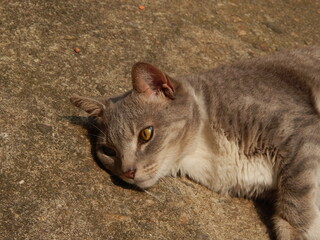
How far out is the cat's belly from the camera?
4023mm

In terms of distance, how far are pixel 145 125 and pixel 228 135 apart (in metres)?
0.69

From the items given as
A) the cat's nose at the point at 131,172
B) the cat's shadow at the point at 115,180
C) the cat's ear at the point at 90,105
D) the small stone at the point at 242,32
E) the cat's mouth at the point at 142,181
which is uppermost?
the small stone at the point at 242,32

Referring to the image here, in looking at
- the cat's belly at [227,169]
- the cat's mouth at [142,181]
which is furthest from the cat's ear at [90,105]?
the cat's belly at [227,169]

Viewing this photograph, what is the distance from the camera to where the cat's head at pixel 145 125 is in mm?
3801

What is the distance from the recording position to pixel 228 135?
159 inches

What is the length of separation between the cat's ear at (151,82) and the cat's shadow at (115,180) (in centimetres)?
55

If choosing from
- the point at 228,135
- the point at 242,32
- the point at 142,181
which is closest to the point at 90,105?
the point at 142,181

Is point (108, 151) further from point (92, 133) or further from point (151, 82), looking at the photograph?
point (151, 82)

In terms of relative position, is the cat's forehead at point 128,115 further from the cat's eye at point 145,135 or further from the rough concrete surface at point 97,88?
the rough concrete surface at point 97,88

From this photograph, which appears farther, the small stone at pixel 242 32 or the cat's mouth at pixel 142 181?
the small stone at pixel 242 32

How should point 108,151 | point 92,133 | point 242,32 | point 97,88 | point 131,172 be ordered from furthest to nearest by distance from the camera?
point 242,32, point 97,88, point 92,133, point 108,151, point 131,172

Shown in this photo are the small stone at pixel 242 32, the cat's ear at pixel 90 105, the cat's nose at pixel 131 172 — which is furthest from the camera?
the small stone at pixel 242 32

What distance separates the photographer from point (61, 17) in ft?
17.8

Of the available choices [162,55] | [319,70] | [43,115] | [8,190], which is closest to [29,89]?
[43,115]
